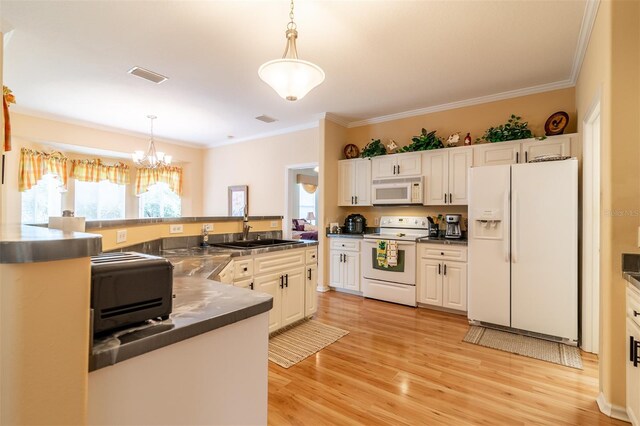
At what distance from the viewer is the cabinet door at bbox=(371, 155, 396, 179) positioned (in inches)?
181

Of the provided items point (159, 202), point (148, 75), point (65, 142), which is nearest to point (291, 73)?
point (148, 75)

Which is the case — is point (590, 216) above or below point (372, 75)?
below

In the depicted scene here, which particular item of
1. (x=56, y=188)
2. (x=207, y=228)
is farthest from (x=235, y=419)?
(x=56, y=188)

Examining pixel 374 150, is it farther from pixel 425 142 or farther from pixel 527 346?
pixel 527 346

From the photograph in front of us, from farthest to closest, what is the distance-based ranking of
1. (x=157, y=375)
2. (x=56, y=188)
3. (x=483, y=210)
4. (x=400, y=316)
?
1. (x=56, y=188)
2. (x=400, y=316)
3. (x=483, y=210)
4. (x=157, y=375)

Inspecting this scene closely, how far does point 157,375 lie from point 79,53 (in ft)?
11.5

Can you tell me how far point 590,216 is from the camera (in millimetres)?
2809

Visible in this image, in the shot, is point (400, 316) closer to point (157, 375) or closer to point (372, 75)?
point (372, 75)

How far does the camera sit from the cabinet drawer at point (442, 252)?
12.2 ft

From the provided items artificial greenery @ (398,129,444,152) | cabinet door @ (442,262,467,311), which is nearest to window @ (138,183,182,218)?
artificial greenery @ (398,129,444,152)

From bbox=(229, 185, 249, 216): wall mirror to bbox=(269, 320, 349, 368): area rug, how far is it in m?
3.61

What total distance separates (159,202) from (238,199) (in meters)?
1.83

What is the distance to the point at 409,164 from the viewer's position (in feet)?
14.6

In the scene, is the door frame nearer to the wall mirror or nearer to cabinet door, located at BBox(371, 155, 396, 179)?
cabinet door, located at BBox(371, 155, 396, 179)
